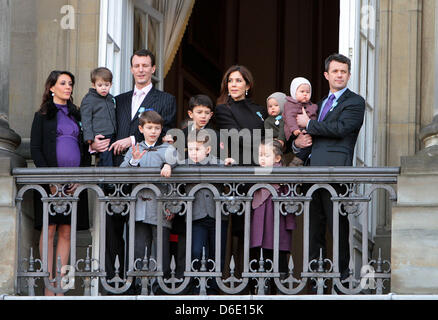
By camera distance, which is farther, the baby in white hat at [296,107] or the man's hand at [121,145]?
the man's hand at [121,145]

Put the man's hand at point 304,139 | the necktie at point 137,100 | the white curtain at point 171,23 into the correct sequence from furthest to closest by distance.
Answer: the white curtain at point 171,23 < the necktie at point 137,100 < the man's hand at point 304,139

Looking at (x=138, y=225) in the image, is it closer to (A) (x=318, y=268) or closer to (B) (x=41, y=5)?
(A) (x=318, y=268)

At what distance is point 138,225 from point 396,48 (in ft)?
11.4

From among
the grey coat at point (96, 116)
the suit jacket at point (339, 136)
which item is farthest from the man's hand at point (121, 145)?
the suit jacket at point (339, 136)

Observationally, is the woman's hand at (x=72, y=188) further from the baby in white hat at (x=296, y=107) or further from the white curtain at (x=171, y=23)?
the white curtain at (x=171, y=23)

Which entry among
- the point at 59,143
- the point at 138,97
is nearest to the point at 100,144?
the point at 59,143

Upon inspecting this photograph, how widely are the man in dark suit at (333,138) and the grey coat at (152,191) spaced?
106 centimetres

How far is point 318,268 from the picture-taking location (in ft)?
41.9

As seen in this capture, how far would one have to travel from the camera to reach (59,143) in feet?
44.0

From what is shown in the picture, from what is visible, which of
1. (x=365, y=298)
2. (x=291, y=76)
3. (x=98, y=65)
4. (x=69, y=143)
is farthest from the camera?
(x=291, y=76)

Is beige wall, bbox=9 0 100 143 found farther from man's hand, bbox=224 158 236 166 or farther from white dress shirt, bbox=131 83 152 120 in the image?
man's hand, bbox=224 158 236 166

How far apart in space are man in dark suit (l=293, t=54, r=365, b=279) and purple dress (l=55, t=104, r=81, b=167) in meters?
1.81

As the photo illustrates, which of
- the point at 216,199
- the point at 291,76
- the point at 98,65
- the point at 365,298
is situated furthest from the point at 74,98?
the point at 291,76

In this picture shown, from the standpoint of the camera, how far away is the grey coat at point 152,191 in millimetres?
12883
